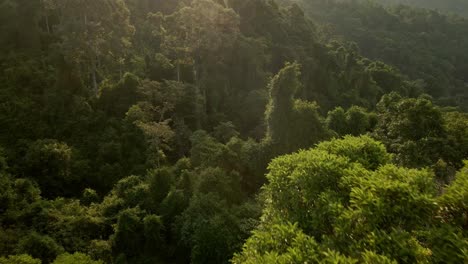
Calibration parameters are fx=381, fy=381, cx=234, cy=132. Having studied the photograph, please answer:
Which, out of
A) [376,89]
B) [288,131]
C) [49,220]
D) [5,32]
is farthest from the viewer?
[376,89]

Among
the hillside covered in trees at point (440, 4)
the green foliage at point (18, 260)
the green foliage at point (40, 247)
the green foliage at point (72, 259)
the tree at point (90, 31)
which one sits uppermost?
the tree at point (90, 31)

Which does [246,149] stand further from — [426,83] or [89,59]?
[426,83]

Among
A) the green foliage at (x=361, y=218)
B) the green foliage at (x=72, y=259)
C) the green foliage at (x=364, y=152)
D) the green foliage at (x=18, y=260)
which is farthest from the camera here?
the green foliage at (x=72, y=259)

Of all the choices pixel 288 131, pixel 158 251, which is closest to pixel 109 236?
pixel 158 251

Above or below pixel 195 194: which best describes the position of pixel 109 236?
below

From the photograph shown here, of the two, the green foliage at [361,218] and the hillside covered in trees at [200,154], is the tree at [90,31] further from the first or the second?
the green foliage at [361,218]

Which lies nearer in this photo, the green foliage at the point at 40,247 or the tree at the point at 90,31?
the green foliage at the point at 40,247

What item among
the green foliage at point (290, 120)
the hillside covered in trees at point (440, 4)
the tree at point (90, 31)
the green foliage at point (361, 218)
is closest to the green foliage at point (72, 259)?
the green foliage at point (361, 218)

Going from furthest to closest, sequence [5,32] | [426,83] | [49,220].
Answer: [426,83]
[5,32]
[49,220]

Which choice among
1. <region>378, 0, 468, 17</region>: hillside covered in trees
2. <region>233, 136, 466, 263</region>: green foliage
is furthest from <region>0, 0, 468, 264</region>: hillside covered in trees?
<region>378, 0, 468, 17</region>: hillside covered in trees
